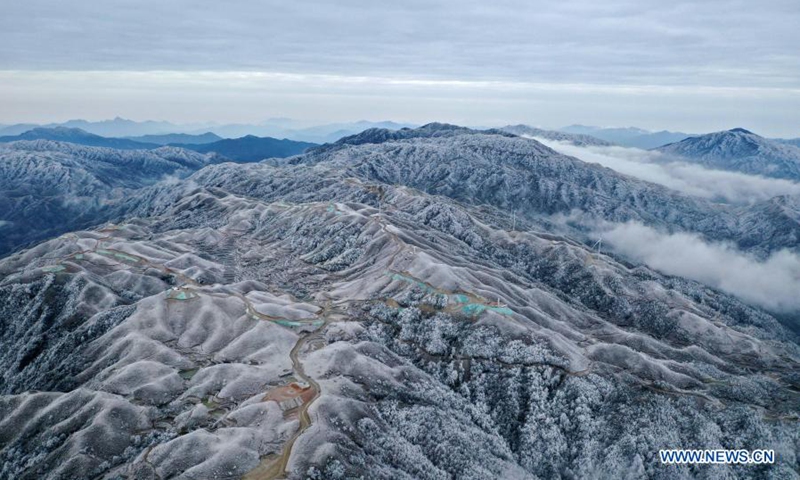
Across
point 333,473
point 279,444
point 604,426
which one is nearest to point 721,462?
point 604,426

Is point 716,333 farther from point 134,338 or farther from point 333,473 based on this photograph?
point 134,338

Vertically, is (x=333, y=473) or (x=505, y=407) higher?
(x=333, y=473)

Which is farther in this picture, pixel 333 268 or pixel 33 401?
pixel 333 268

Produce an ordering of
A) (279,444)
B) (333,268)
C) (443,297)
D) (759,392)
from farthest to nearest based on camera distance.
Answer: (333,268) → (443,297) → (759,392) → (279,444)

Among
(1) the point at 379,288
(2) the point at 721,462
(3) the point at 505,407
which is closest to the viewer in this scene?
(2) the point at 721,462

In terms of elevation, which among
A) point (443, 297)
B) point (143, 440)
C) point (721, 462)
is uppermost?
point (443, 297)

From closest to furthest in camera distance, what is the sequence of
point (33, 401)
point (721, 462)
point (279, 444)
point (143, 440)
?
point (279, 444) → point (143, 440) → point (33, 401) → point (721, 462)

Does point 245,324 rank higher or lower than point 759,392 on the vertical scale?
higher

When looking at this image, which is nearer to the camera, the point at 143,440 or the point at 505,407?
the point at 143,440

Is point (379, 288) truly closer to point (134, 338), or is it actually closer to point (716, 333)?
point (134, 338)

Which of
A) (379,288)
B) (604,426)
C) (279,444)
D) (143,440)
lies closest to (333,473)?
(279,444)
